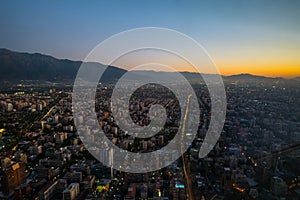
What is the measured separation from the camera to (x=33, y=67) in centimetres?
1816

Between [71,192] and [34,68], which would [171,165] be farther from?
[34,68]

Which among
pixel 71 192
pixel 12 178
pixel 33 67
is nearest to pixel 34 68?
pixel 33 67

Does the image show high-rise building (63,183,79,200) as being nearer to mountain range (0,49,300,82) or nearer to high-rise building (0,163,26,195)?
high-rise building (0,163,26,195)

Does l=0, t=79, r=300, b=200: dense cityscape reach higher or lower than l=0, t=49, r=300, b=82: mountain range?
lower

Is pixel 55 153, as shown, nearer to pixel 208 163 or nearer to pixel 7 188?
pixel 7 188

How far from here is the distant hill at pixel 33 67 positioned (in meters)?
15.3

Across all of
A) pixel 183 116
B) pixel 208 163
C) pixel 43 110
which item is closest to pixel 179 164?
pixel 208 163

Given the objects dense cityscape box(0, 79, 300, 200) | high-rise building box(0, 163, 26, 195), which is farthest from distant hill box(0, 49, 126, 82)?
high-rise building box(0, 163, 26, 195)

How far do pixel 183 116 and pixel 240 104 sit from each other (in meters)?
1.96

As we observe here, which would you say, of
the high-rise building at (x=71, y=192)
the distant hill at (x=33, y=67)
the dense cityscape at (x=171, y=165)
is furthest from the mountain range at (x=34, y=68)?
the high-rise building at (x=71, y=192)

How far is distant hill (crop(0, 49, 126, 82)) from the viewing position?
15.3m

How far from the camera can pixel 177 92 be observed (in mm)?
4535

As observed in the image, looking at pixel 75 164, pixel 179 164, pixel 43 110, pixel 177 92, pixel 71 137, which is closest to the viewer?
A: pixel 179 164

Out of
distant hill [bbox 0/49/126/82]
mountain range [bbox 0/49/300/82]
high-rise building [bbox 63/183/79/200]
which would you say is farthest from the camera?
distant hill [bbox 0/49/126/82]
